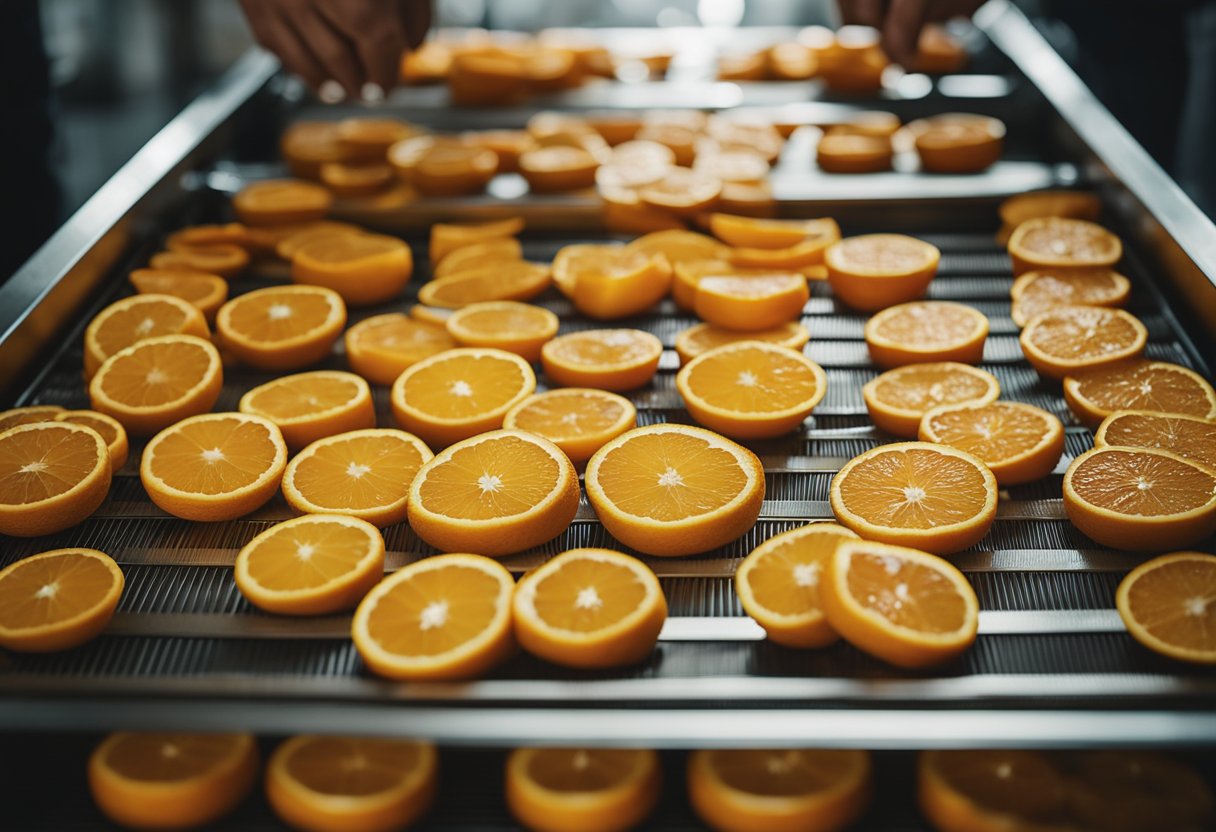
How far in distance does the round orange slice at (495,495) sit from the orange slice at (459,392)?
0.15 metres

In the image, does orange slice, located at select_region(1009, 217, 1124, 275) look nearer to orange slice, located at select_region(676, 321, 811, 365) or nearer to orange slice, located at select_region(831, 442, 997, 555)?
orange slice, located at select_region(676, 321, 811, 365)

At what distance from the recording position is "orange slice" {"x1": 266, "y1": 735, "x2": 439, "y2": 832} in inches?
51.2

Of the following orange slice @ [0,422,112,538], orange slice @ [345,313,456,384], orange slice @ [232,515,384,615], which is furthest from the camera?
orange slice @ [345,313,456,384]

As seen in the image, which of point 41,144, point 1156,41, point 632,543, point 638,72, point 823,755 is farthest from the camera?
point 638,72

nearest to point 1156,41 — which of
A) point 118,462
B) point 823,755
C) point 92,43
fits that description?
point 823,755

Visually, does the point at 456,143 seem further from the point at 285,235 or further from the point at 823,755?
the point at 823,755

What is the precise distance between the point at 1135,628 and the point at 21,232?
279 cm

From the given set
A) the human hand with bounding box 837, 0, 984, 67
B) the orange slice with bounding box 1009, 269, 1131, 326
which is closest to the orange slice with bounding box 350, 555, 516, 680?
the orange slice with bounding box 1009, 269, 1131, 326

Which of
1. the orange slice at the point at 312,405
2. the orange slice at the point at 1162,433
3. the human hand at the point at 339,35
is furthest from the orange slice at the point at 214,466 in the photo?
the orange slice at the point at 1162,433

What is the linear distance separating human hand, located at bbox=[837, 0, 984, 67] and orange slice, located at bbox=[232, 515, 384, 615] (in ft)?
7.18

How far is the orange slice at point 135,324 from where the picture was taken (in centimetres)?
215

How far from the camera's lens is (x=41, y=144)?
2871 millimetres

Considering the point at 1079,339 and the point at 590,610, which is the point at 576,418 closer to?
the point at 590,610

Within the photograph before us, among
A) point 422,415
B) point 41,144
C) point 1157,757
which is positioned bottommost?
point 1157,757
